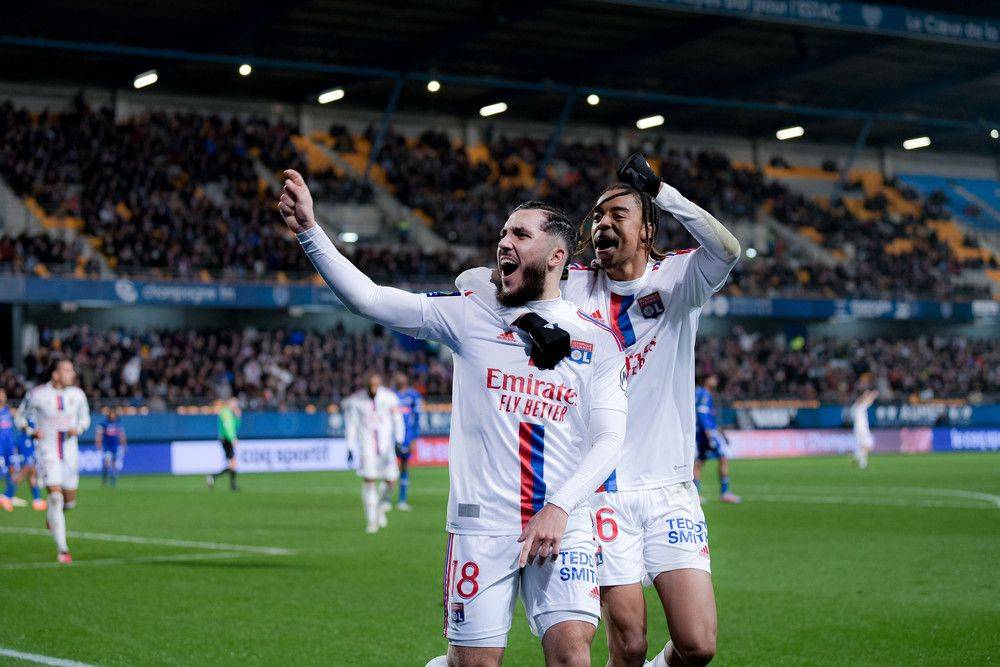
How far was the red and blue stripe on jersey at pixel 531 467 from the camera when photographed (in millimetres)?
4953

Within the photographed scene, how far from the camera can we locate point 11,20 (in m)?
38.5

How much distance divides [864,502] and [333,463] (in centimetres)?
1883

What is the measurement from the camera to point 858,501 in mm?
22812

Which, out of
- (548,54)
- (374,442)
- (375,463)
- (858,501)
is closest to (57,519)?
(375,463)

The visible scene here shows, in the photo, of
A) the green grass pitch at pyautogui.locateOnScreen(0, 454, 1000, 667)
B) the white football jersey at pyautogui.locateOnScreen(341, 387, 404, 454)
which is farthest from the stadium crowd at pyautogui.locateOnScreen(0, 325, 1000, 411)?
the white football jersey at pyautogui.locateOnScreen(341, 387, 404, 454)

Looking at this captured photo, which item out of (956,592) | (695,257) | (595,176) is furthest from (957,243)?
(695,257)

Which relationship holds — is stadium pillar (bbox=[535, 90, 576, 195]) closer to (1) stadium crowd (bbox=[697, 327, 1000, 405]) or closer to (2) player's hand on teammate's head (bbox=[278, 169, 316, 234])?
(1) stadium crowd (bbox=[697, 327, 1000, 405])

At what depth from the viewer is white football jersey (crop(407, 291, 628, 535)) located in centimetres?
496

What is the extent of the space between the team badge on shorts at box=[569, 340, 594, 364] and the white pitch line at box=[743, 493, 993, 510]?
57.0ft

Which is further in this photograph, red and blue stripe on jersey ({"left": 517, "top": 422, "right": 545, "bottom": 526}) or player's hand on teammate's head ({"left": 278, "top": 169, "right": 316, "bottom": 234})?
red and blue stripe on jersey ({"left": 517, "top": 422, "right": 545, "bottom": 526})

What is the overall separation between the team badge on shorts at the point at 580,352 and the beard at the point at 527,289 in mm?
240

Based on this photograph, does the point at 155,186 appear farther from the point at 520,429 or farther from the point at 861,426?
the point at 520,429

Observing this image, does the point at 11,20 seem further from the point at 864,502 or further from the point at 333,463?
the point at 864,502

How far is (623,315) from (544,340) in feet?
5.19
